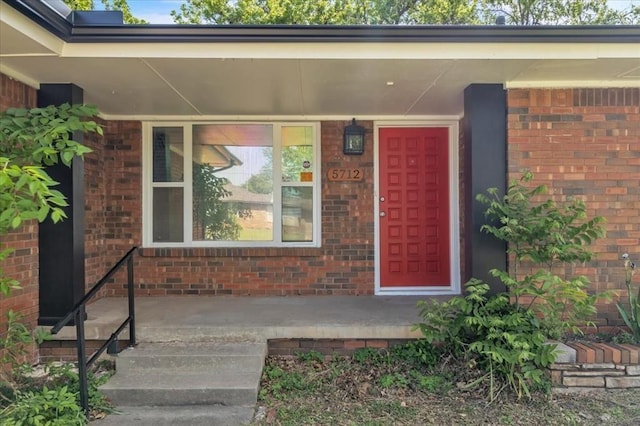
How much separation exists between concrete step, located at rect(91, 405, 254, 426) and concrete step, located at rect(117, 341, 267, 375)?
1.22 feet

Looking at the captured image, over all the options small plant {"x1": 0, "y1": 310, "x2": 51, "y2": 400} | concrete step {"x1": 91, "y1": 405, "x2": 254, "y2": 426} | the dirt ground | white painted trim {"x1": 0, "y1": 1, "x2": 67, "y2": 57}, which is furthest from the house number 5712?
small plant {"x1": 0, "y1": 310, "x2": 51, "y2": 400}

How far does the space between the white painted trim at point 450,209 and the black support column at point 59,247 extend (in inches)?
126

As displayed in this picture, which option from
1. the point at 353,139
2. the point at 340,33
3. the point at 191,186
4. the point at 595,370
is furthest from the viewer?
the point at 191,186

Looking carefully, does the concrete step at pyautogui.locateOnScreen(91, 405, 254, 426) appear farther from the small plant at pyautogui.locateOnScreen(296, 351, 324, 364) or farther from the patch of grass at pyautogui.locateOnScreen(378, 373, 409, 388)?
the patch of grass at pyautogui.locateOnScreen(378, 373, 409, 388)

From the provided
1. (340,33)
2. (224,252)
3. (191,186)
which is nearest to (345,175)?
(224,252)

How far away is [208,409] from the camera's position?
2963mm

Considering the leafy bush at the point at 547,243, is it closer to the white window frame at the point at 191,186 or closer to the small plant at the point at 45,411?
the white window frame at the point at 191,186

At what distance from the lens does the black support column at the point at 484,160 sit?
12.2 feet

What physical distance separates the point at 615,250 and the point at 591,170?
78 centimetres

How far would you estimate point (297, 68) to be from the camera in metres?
3.34

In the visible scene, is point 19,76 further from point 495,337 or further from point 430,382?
point 495,337

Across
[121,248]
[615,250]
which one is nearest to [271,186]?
[121,248]

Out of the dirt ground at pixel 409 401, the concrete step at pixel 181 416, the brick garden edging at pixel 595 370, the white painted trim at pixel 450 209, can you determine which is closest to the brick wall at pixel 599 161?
the brick garden edging at pixel 595 370

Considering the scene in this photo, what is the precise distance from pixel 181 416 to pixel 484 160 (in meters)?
3.25
